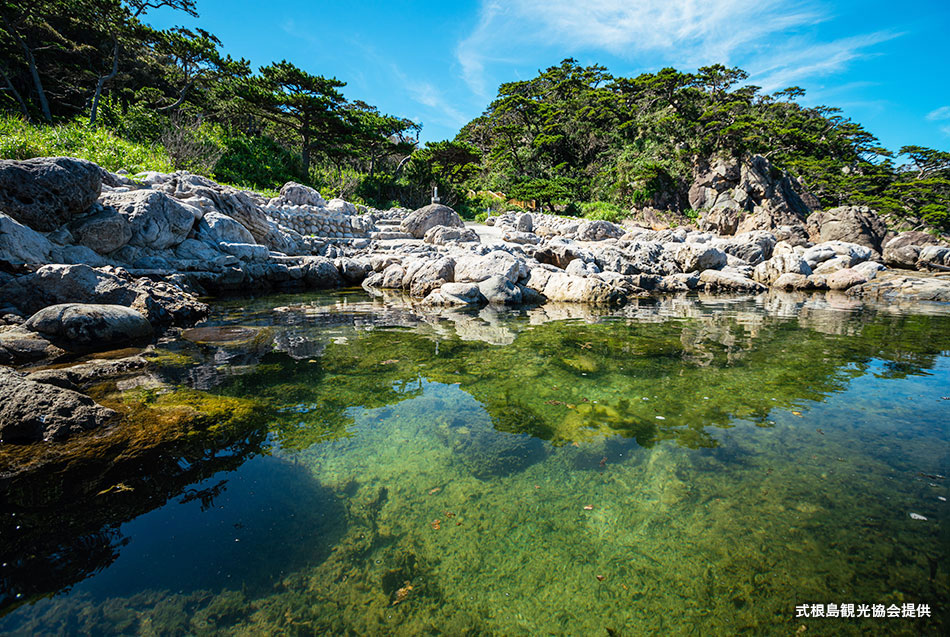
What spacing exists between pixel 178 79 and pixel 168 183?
1741cm

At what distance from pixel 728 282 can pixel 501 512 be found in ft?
54.3

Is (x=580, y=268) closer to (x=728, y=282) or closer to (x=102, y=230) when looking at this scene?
(x=728, y=282)

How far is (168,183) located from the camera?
42.2 feet

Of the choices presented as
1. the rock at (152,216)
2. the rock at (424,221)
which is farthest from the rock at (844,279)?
the rock at (152,216)

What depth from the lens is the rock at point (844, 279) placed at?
609 inches

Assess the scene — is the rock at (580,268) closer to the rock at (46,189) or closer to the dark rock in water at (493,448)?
the dark rock in water at (493,448)

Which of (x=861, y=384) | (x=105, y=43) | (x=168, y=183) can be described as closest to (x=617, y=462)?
(x=861, y=384)

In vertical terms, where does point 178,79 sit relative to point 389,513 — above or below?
above

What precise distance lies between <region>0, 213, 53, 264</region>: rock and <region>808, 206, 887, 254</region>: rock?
34.1 metres

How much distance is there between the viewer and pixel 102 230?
9016mm

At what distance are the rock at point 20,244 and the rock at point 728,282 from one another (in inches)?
766

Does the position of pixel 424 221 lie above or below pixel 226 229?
above

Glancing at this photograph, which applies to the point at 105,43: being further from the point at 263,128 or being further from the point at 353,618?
the point at 353,618

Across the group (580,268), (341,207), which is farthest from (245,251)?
(580,268)
